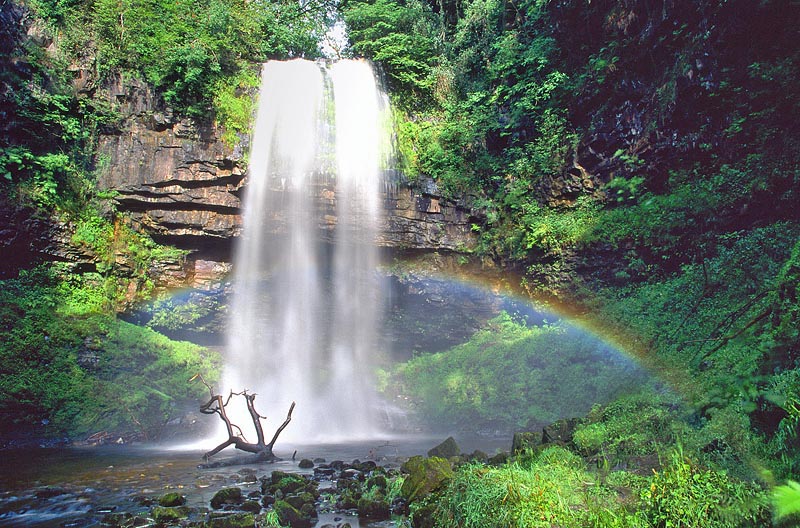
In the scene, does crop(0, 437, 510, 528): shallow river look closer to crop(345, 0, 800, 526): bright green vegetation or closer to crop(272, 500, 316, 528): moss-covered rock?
crop(272, 500, 316, 528): moss-covered rock

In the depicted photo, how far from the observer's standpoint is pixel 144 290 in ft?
48.7

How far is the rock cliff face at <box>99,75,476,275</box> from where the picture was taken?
14711 mm

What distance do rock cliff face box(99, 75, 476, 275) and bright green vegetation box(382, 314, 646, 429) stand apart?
240 inches

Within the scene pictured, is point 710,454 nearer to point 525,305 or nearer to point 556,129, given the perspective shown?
point 525,305

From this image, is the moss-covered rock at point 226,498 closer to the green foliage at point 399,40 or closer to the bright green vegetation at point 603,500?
the bright green vegetation at point 603,500

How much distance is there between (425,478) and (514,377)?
8.45 m

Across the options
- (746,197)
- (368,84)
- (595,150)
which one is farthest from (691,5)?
(368,84)

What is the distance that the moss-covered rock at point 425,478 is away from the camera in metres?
5.62

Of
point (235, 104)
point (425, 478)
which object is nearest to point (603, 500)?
point (425, 478)

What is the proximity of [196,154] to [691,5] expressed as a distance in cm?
1430

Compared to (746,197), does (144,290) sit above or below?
above

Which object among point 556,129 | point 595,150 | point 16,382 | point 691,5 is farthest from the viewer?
point 556,129

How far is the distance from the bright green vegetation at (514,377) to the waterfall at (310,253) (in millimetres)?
1945

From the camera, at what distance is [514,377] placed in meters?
13.7
